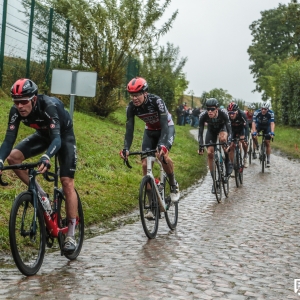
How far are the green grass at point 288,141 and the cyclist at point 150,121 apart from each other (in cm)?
1735

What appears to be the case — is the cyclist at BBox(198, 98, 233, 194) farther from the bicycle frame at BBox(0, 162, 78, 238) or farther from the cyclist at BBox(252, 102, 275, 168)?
the bicycle frame at BBox(0, 162, 78, 238)

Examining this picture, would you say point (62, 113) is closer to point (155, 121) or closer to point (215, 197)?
point (155, 121)

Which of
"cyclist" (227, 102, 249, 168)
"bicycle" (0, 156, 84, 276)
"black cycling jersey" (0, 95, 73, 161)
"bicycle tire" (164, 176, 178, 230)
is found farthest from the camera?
"cyclist" (227, 102, 249, 168)

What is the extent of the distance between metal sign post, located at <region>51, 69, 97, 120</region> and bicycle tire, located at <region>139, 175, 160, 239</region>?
3.58m

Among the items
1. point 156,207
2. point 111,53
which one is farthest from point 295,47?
point 156,207

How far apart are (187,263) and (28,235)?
186cm

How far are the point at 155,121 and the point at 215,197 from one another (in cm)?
498

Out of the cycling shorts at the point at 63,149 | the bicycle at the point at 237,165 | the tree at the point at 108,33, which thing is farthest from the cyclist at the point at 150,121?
the tree at the point at 108,33

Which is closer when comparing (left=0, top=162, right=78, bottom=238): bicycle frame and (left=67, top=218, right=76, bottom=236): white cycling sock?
(left=0, top=162, right=78, bottom=238): bicycle frame

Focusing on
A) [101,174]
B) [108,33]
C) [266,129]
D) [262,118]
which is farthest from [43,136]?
[108,33]

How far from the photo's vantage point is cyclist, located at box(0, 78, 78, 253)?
6.75 metres

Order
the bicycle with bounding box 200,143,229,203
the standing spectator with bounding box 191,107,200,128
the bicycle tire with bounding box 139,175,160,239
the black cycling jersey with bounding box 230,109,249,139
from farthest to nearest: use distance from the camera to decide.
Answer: the standing spectator with bounding box 191,107,200,128
the black cycling jersey with bounding box 230,109,249,139
the bicycle with bounding box 200,143,229,203
the bicycle tire with bounding box 139,175,160,239

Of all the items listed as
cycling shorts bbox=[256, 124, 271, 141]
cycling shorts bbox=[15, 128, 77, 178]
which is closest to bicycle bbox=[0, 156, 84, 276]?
cycling shorts bbox=[15, 128, 77, 178]

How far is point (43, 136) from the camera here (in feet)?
24.4
